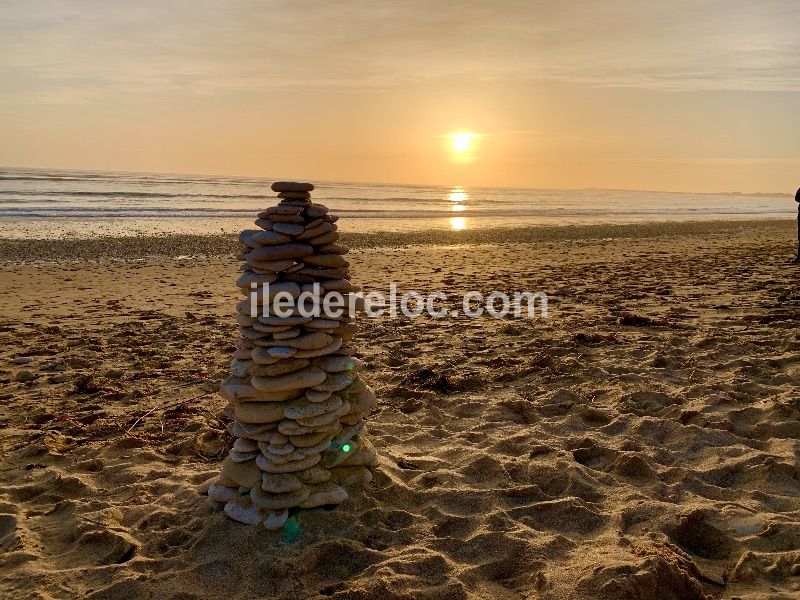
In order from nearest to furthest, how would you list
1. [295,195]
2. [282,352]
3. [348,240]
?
[282,352] → [295,195] → [348,240]

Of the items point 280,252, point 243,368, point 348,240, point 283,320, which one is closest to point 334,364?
point 283,320

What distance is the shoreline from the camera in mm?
17938

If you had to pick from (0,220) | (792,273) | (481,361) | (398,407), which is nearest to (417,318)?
(481,361)

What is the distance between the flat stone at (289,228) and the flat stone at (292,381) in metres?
0.91

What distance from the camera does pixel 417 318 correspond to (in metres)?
10.0

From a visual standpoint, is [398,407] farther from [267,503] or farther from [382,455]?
[267,503]

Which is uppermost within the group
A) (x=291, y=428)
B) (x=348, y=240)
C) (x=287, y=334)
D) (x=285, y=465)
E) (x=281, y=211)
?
(x=281, y=211)

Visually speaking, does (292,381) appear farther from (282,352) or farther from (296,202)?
(296,202)

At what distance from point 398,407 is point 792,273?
10841 mm

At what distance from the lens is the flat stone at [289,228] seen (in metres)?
4.06

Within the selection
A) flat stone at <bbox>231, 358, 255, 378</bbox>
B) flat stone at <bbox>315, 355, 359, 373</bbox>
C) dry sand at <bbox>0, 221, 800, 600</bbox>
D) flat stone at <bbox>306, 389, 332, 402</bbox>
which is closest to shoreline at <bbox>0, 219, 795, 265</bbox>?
dry sand at <bbox>0, 221, 800, 600</bbox>

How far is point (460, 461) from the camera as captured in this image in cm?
485

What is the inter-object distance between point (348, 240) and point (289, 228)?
18.7 m

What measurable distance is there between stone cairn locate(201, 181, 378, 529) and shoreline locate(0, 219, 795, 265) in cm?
1490
